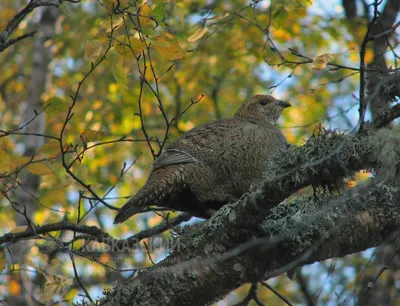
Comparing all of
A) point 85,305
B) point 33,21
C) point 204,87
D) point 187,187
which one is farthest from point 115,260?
point 33,21

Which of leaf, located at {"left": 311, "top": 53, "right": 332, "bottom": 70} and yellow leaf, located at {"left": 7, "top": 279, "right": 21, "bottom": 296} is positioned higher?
yellow leaf, located at {"left": 7, "top": 279, "right": 21, "bottom": 296}

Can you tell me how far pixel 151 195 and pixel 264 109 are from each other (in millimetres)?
2711

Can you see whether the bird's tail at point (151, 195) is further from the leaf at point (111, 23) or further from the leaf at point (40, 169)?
the leaf at point (111, 23)

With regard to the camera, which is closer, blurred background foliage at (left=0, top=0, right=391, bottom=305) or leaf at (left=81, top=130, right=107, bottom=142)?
leaf at (left=81, top=130, right=107, bottom=142)

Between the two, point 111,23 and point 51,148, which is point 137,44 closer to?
point 111,23

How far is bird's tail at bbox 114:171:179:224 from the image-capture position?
4.77 m

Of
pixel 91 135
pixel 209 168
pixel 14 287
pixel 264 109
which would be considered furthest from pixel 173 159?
pixel 14 287

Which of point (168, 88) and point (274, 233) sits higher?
point (168, 88)

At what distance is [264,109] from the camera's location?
7223 mm

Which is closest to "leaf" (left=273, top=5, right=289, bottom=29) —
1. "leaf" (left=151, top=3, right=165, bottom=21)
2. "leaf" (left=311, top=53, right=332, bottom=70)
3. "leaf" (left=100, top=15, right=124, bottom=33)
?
"leaf" (left=311, top=53, right=332, bottom=70)

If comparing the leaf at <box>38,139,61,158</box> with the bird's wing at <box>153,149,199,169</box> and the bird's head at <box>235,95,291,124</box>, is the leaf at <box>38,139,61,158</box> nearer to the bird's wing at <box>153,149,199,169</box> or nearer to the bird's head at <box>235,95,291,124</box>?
the bird's wing at <box>153,149,199,169</box>

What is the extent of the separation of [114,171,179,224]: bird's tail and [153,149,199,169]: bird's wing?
0.32ft

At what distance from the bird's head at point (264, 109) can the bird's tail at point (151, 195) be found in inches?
85.9

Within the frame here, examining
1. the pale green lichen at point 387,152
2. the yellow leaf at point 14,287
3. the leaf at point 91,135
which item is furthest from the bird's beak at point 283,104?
the yellow leaf at point 14,287
